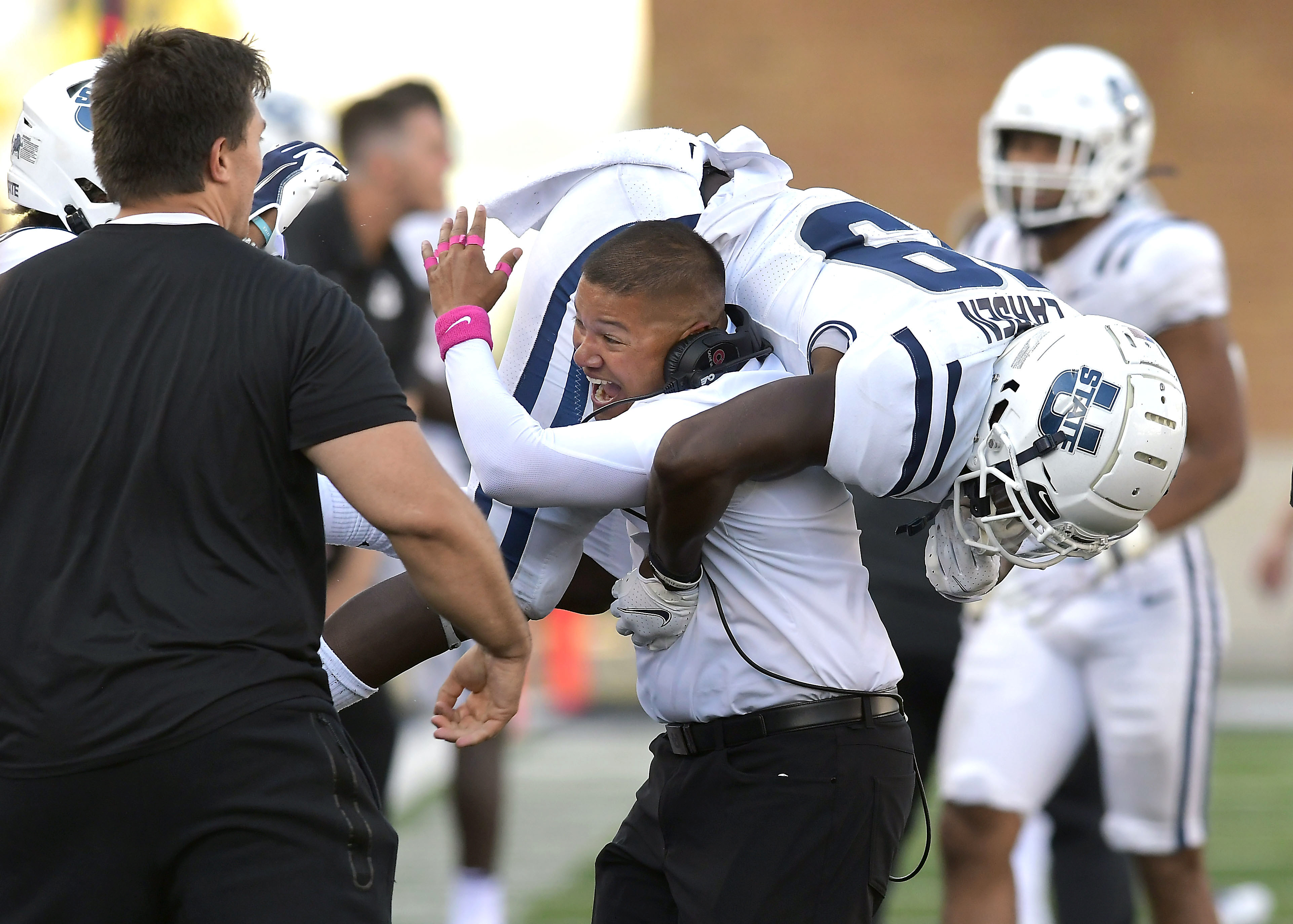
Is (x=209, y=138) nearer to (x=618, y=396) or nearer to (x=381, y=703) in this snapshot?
(x=618, y=396)

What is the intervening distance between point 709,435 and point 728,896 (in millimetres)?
706

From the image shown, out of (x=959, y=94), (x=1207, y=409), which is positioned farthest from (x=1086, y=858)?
(x=959, y=94)

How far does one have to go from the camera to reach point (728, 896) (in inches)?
103

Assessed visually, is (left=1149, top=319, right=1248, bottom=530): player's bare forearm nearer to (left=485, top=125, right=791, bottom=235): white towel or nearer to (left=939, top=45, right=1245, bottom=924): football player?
(left=939, top=45, right=1245, bottom=924): football player

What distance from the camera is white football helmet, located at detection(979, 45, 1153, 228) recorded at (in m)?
4.85

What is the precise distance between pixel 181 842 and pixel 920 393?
1.20 meters

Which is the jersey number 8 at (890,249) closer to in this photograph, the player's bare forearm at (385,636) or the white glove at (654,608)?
the white glove at (654,608)

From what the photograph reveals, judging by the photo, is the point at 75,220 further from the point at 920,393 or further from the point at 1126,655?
the point at 1126,655

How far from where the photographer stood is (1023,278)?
109 inches

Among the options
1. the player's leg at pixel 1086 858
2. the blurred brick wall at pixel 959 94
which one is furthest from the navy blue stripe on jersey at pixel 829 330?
the blurred brick wall at pixel 959 94

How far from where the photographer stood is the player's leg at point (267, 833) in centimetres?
233

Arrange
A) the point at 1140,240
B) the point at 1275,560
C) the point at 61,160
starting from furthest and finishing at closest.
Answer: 1. the point at 1275,560
2. the point at 1140,240
3. the point at 61,160

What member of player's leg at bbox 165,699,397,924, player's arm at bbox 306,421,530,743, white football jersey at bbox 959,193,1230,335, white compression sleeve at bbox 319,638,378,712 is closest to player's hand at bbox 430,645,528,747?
player's arm at bbox 306,421,530,743

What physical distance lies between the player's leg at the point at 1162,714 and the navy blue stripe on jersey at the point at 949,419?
7.00 feet
